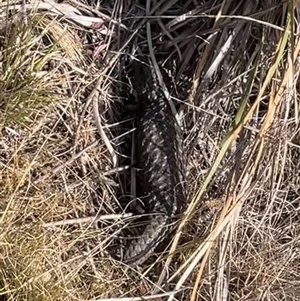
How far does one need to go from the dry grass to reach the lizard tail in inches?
1.8

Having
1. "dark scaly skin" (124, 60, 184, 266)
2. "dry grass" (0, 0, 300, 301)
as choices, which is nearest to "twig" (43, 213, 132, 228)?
"dry grass" (0, 0, 300, 301)

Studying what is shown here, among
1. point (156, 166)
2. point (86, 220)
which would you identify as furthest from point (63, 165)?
point (156, 166)

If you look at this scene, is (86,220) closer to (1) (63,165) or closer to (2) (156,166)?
(1) (63,165)

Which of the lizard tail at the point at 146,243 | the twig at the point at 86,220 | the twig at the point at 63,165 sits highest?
the twig at the point at 63,165

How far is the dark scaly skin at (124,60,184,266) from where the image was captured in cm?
284

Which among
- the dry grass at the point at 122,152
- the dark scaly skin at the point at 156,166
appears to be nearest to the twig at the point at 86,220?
the dry grass at the point at 122,152

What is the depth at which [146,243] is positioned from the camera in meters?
2.83

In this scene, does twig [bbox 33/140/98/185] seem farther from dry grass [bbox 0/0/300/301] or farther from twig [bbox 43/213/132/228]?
twig [bbox 43/213/132/228]

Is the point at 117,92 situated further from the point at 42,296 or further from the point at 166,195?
the point at 42,296

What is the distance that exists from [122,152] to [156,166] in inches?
5.7

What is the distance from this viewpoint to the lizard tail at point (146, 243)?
111 inches

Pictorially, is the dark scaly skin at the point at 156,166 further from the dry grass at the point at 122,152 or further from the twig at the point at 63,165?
the twig at the point at 63,165

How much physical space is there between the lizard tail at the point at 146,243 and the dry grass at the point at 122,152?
46 mm

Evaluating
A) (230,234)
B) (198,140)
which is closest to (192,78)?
(198,140)
